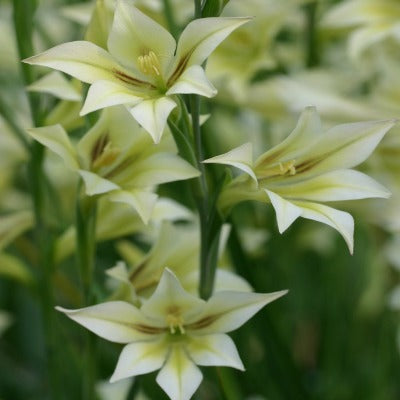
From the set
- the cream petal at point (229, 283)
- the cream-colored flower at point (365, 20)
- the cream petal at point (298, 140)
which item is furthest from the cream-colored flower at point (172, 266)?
the cream-colored flower at point (365, 20)

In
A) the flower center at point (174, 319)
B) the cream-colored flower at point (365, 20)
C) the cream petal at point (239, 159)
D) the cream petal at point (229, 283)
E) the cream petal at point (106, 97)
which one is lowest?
the cream petal at point (229, 283)

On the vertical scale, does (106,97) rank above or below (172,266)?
above

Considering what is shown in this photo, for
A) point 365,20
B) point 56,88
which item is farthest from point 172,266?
point 365,20

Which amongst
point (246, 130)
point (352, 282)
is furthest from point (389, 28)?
point (352, 282)

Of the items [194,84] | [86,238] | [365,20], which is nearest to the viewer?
[194,84]

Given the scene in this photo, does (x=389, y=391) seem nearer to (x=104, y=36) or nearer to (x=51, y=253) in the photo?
(x=51, y=253)

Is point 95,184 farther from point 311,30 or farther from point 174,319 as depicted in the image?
point 311,30

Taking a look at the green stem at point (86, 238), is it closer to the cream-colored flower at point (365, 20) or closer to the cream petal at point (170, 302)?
the cream petal at point (170, 302)
